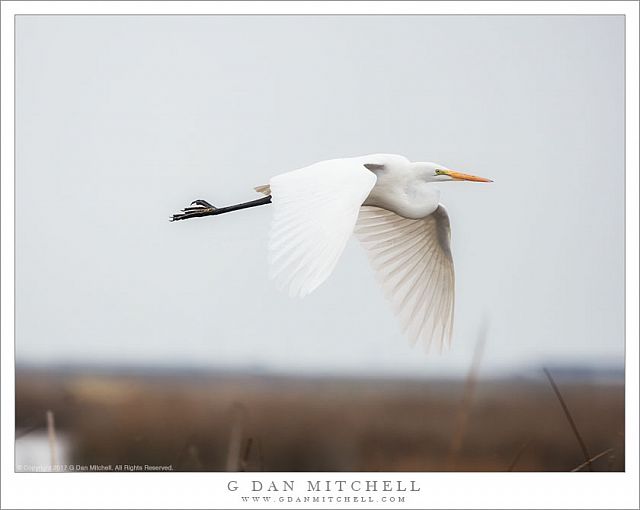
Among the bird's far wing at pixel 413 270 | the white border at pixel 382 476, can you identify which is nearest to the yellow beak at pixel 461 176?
the bird's far wing at pixel 413 270

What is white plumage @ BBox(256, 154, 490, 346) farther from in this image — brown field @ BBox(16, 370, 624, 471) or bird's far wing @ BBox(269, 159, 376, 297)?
brown field @ BBox(16, 370, 624, 471)

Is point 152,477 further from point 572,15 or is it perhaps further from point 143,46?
point 572,15

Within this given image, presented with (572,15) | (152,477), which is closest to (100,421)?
(152,477)

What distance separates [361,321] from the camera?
2.22 meters

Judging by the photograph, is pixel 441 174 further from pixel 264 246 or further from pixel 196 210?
pixel 196 210

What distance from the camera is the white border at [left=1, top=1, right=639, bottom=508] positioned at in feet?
7.29

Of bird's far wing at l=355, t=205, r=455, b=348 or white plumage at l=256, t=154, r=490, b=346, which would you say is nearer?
white plumage at l=256, t=154, r=490, b=346

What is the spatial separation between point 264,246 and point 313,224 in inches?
19.0

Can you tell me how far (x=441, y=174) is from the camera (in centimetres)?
216

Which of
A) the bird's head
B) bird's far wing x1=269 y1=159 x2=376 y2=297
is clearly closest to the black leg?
bird's far wing x1=269 y1=159 x2=376 y2=297

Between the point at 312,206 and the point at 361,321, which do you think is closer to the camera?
the point at 312,206

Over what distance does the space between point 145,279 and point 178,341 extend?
0.19m

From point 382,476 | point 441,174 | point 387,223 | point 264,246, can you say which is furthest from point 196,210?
point 382,476

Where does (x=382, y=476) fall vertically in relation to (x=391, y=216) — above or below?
below
